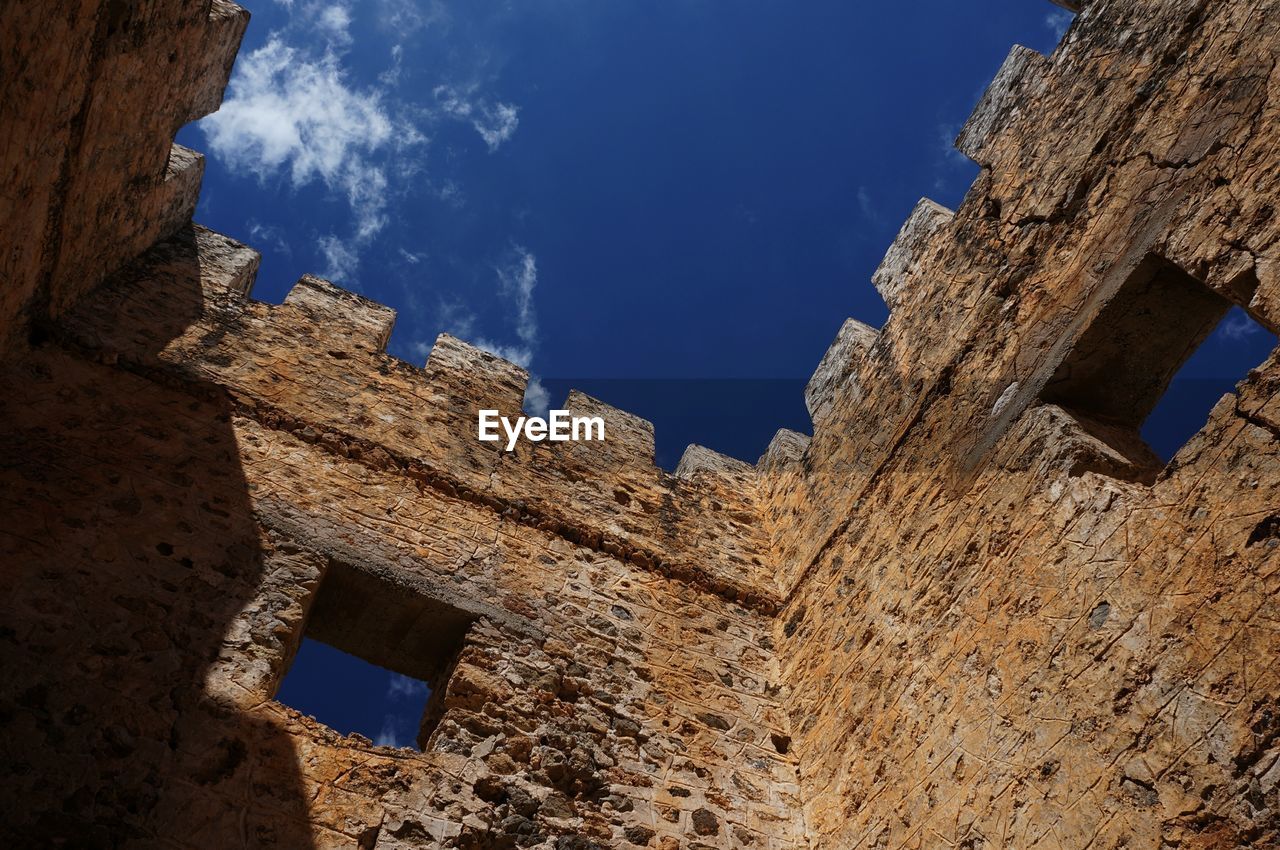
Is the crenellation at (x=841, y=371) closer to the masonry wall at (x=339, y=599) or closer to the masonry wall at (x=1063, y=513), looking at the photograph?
Answer: the masonry wall at (x=1063, y=513)

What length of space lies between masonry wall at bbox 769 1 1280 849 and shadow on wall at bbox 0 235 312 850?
8.85 feet

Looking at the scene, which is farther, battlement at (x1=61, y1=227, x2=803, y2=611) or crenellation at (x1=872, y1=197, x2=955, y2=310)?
crenellation at (x1=872, y1=197, x2=955, y2=310)

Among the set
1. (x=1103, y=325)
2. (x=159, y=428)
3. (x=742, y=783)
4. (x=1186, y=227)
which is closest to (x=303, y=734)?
(x=159, y=428)

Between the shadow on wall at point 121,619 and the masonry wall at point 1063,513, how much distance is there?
270 cm

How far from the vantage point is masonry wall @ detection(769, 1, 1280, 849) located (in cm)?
305

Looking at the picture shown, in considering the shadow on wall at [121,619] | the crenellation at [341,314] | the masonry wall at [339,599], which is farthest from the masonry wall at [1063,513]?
the crenellation at [341,314]

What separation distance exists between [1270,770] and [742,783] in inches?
101

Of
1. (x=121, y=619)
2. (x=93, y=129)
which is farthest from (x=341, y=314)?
(x=121, y=619)

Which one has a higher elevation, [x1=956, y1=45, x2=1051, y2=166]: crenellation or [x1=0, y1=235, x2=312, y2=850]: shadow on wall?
[x1=956, y1=45, x2=1051, y2=166]: crenellation

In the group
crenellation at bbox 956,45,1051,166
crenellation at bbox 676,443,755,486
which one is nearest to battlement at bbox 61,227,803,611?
crenellation at bbox 676,443,755,486

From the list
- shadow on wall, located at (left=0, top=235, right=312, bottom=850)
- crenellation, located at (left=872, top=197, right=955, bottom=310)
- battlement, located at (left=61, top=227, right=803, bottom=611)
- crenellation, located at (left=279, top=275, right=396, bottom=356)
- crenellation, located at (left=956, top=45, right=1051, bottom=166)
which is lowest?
shadow on wall, located at (left=0, top=235, right=312, bottom=850)

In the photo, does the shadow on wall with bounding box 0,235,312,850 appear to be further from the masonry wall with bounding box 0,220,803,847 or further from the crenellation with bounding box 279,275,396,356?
the crenellation with bounding box 279,275,396,356

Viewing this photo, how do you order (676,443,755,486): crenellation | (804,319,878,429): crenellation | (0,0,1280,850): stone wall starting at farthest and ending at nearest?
(676,443,755,486): crenellation, (804,319,878,429): crenellation, (0,0,1280,850): stone wall

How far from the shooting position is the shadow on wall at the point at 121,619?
3314 millimetres
